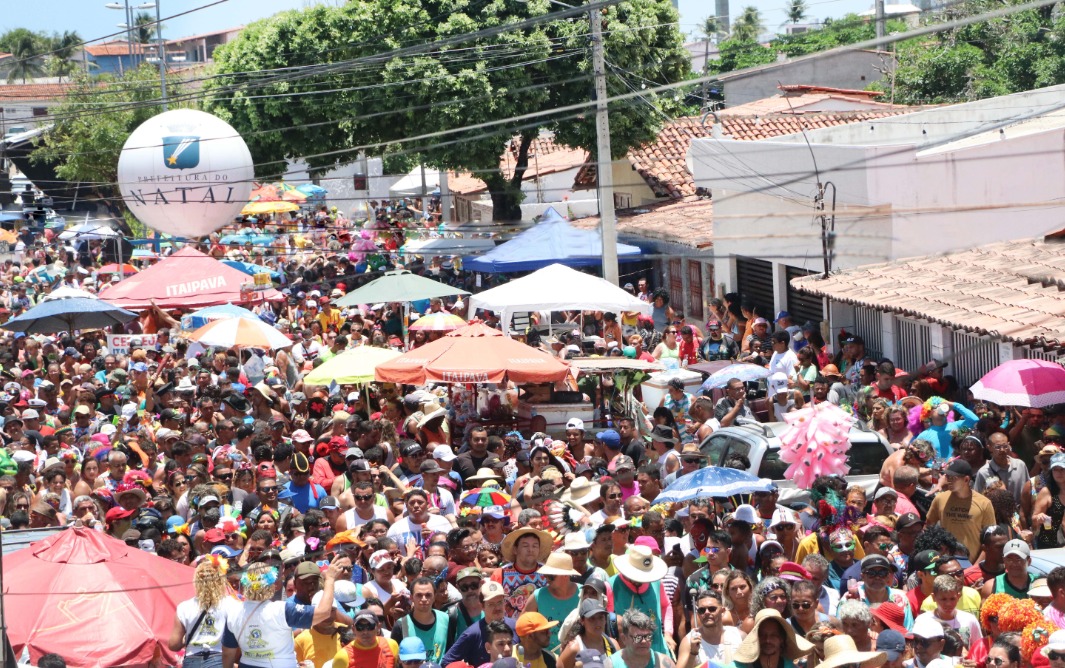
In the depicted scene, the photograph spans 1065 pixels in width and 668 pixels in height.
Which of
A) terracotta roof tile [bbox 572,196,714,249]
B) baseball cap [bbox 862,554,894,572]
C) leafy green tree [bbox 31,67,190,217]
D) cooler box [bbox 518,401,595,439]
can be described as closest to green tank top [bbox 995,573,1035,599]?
baseball cap [bbox 862,554,894,572]

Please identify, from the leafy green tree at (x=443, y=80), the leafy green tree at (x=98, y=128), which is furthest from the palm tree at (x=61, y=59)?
the leafy green tree at (x=443, y=80)

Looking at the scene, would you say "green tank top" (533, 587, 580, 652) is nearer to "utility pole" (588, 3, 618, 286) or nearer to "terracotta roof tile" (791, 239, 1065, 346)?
"terracotta roof tile" (791, 239, 1065, 346)

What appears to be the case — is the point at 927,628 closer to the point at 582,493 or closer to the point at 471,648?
the point at 471,648

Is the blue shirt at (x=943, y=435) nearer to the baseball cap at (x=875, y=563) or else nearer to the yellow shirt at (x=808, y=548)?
the yellow shirt at (x=808, y=548)

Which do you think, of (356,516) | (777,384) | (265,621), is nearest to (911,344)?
(777,384)

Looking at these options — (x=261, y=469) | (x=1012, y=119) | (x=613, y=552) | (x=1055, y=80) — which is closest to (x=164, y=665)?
(x=613, y=552)

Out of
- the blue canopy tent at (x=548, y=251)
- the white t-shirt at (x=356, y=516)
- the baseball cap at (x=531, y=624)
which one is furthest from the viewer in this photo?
the blue canopy tent at (x=548, y=251)

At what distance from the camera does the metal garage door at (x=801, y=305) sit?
20891 millimetres

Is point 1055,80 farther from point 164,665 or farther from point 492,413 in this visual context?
point 164,665

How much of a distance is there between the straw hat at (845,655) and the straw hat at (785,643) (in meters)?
0.15

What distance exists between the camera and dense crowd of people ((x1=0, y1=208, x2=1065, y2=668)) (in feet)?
24.8

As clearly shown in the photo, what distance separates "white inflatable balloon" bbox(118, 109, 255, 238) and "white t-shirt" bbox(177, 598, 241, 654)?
12378 mm

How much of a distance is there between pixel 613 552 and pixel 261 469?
391 cm

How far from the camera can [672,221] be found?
28250mm
